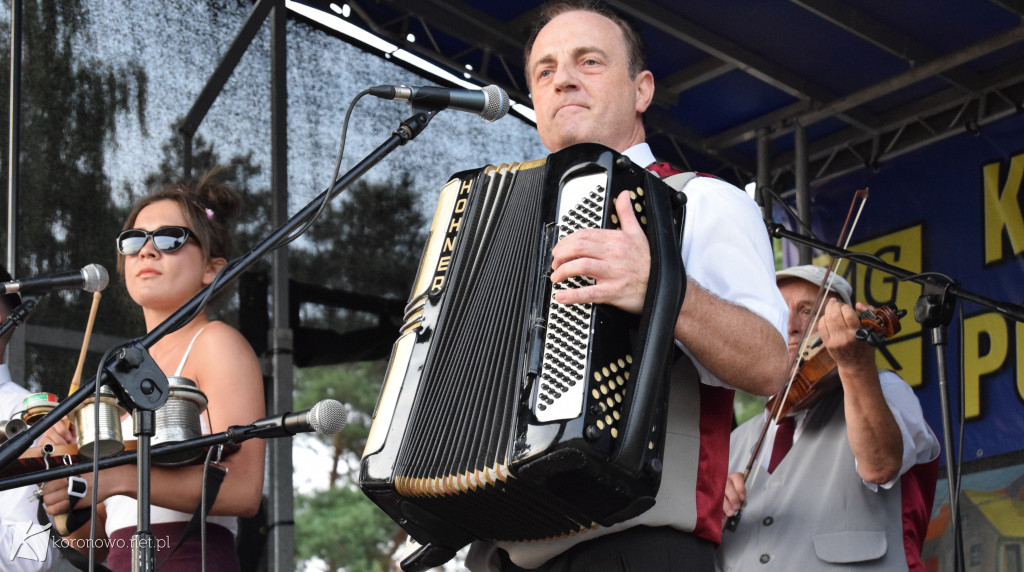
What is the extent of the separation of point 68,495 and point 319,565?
1174cm

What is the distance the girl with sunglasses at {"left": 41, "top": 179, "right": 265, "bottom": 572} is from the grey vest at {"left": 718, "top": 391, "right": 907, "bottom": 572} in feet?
5.38

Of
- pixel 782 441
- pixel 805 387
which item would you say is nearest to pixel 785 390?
pixel 805 387

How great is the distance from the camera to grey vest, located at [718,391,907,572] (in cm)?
351

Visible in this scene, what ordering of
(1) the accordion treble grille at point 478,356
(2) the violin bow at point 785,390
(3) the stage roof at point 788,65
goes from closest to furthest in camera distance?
(1) the accordion treble grille at point 478,356 < (2) the violin bow at point 785,390 < (3) the stage roof at point 788,65

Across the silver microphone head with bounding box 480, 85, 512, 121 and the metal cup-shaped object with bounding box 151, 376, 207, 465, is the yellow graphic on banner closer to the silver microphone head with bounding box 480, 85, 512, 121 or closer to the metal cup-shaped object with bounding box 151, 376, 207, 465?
the silver microphone head with bounding box 480, 85, 512, 121

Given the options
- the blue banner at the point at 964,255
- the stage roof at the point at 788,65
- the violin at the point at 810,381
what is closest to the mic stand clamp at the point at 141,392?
the violin at the point at 810,381

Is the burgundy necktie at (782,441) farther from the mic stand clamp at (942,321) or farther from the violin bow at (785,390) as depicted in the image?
the mic stand clamp at (942,321)

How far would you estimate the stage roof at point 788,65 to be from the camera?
5340mm

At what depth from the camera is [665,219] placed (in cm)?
217

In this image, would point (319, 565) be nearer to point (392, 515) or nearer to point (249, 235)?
point (249, 235)

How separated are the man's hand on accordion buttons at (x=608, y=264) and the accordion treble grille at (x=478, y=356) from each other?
0.16 metres

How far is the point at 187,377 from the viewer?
301 centimetres

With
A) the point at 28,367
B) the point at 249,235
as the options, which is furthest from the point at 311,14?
the point at 28,367

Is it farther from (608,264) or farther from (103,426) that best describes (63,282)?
(608,264)
